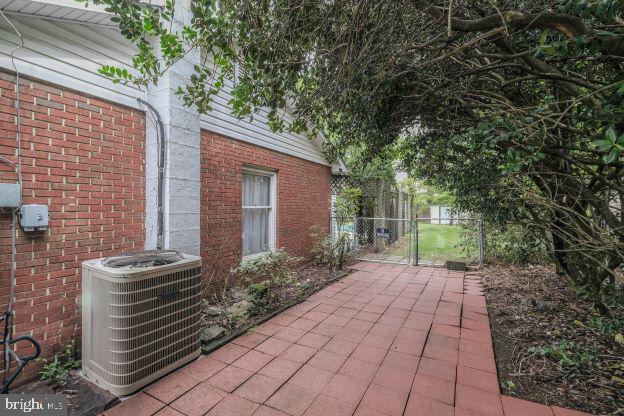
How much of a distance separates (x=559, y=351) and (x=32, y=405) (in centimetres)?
464

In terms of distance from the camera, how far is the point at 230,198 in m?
4.76

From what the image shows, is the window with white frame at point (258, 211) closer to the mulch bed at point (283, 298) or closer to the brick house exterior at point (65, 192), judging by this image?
the mulch bed at point (283, 298)

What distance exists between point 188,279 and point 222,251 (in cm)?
188

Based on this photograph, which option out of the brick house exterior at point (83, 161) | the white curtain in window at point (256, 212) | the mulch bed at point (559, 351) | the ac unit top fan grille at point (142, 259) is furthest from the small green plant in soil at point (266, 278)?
the mulch bed at point (559, 351)

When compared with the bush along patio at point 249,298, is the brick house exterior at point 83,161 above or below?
above

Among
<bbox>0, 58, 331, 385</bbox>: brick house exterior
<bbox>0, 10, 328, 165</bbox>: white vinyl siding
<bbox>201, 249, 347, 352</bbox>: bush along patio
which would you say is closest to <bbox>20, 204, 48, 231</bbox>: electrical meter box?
<bbox>0, 58, 331, 385</bbox>: brick house exterior

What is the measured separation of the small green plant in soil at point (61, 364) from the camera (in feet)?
8.20

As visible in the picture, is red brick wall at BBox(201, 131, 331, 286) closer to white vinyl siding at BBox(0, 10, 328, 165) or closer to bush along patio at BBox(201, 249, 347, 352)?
bush along patio at BBox(201, 249, 347, 352)

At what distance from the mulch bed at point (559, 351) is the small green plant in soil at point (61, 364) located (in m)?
3.80

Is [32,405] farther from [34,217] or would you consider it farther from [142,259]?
[34,217]

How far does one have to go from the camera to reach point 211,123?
171 inches

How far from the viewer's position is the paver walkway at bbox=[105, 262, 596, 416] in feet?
7.27

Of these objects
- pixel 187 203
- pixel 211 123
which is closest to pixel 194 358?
pixel 187 203

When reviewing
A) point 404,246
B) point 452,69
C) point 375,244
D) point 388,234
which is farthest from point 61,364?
point 404,246
